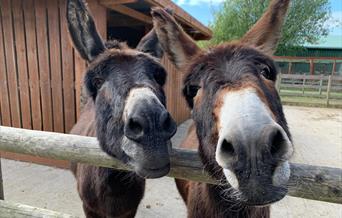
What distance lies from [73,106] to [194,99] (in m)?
3.80

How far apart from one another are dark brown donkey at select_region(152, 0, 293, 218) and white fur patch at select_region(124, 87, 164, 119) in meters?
0.22

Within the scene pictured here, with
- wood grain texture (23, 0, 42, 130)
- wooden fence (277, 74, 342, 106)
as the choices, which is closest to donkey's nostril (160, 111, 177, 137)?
wood grain texture (23, 0, 42, 130)

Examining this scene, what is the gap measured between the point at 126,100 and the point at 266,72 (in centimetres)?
83

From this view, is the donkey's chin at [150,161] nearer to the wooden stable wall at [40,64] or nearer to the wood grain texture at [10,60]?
the wooden stable wall at [40,64]

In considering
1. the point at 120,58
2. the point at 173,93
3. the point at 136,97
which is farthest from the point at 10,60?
the point at 136,97

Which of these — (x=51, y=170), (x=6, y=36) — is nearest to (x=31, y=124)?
(x=51, y=170)

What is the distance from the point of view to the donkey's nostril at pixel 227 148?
105 cm

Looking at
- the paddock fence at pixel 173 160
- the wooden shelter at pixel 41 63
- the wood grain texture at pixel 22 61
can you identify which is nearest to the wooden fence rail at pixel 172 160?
the paddock fence at pixel 173 160

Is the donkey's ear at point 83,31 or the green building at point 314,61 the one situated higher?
the donkey's ear at point 83,31

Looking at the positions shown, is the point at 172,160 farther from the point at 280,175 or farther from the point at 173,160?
the point at 280,175

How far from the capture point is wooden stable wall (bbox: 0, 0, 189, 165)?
4688 millimetres

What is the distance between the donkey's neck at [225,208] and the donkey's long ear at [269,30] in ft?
3.04

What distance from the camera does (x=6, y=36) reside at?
16.6ft

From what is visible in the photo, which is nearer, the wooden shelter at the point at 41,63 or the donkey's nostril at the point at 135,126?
the donkey's nostril at the point at 135,126
